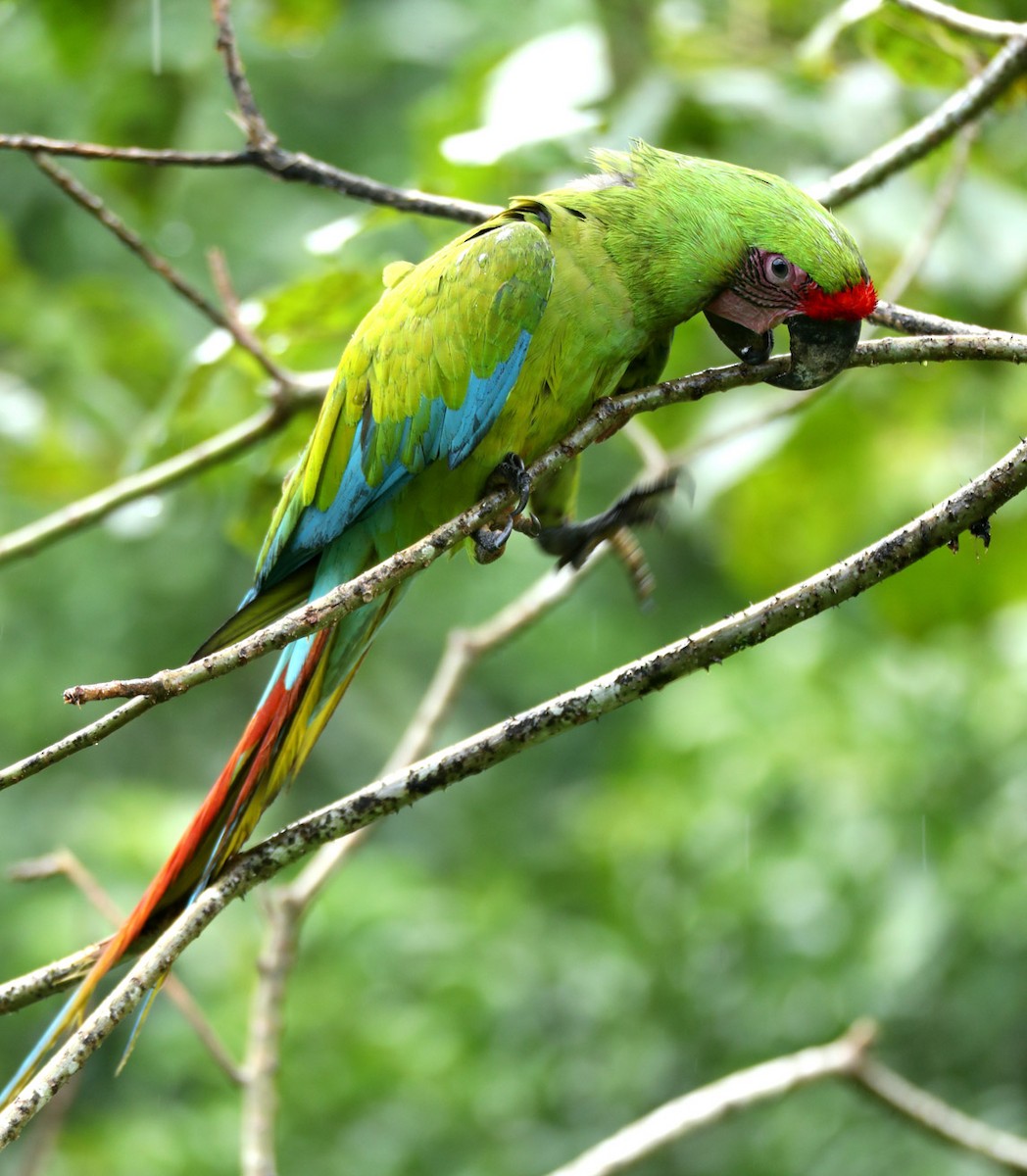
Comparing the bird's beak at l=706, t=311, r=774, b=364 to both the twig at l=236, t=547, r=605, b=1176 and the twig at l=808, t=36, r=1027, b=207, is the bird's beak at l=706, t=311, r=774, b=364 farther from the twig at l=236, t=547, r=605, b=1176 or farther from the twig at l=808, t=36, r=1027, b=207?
the twig at l=236, t=547, r=605, b=1176

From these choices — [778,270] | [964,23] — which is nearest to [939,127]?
[964,23]

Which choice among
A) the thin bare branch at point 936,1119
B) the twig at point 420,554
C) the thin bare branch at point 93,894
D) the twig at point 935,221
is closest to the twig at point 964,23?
the twig at point 935,221

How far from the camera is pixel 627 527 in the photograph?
2.02m

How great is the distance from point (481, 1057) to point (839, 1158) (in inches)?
37.0

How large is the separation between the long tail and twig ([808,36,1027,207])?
0.84 metres

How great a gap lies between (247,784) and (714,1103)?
837 mm

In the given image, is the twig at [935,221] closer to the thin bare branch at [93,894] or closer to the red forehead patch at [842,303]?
the red forehead patch at [842,303]

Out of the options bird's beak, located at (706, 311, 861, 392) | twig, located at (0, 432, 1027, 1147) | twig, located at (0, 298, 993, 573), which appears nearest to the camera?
twig, located at (0, 432, 1027, 1147)

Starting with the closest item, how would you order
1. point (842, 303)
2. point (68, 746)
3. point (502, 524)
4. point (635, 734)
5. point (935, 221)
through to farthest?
point (68, 746)
point (842, 303)
point (502, 524)
point (935, 221)
point (635, 734)

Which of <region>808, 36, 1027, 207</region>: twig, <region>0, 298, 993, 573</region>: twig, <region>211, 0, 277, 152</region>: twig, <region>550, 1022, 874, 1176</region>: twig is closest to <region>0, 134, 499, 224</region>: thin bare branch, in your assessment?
<region>211, 0, 277, 152</region>: twig

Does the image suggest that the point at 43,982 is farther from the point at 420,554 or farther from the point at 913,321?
the point at 913,321

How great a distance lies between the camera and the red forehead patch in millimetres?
1650

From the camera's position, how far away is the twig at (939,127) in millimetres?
1715

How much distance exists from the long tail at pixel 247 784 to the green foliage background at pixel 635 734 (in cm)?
61
